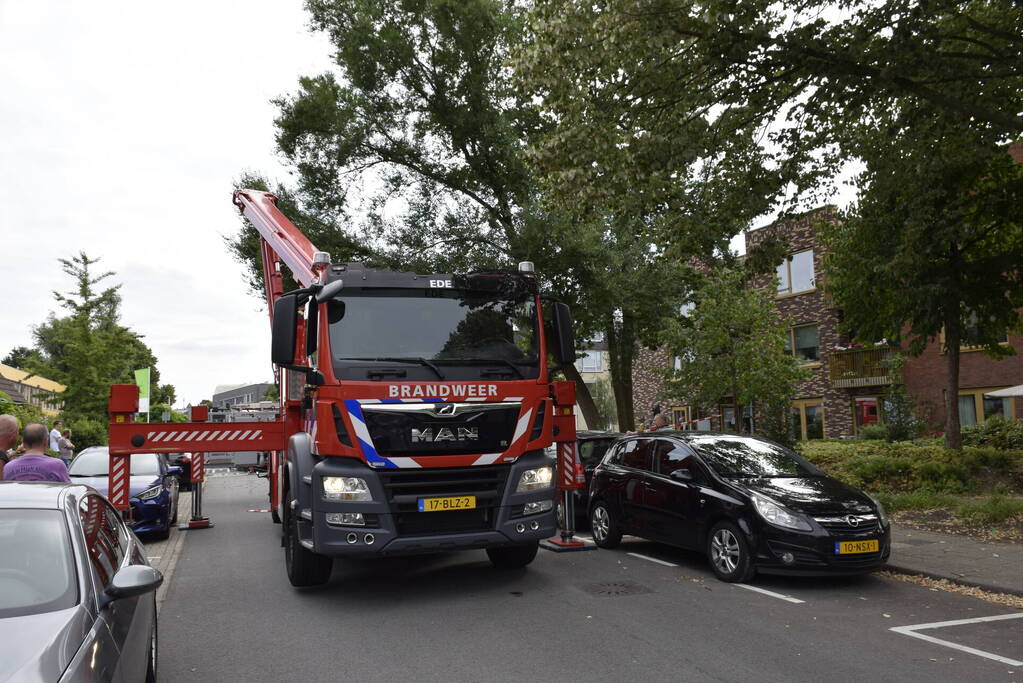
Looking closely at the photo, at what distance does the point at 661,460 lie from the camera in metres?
10.0

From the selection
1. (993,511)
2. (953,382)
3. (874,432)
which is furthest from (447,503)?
(874,432)

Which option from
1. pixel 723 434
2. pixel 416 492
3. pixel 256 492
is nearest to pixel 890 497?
pixel 723 434

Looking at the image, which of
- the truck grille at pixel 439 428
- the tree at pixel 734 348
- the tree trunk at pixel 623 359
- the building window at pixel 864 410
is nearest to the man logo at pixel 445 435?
the truck grille at pixel 439 428

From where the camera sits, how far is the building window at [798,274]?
33.2 m

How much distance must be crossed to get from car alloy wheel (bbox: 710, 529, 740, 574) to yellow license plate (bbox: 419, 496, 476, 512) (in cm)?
283

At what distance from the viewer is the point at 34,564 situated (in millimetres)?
3729

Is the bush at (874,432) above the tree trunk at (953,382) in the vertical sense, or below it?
below

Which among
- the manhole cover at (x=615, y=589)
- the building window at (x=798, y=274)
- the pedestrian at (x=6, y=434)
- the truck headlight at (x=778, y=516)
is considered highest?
the building window at (x=798, y=274)

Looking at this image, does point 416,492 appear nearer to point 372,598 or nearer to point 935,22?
point 372,598

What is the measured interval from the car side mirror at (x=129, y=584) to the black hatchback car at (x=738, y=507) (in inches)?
239

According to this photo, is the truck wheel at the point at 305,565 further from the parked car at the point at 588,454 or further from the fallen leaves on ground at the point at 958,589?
the fallen leaves on ground at the point at 958,589

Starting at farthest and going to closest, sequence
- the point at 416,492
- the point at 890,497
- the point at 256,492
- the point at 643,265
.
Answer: the point at 256,492
the point at 643,265
the point at 890,497
the point at 416,492

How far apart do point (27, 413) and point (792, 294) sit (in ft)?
91.6

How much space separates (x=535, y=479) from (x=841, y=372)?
26.5 metres
